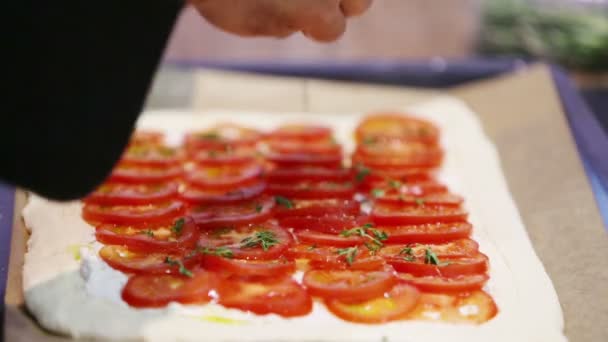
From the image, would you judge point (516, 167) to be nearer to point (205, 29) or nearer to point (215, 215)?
point (215, 215)

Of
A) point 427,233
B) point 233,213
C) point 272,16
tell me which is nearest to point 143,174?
point 233,213

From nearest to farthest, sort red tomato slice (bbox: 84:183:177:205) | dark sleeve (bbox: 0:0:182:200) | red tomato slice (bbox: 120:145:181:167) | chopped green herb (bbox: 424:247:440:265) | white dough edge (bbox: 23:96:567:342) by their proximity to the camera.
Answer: dark sleeve (bbox: 0:0:182:200), white dough edge (bbox: 23:96:567:342), chopped green herb (bbox: 424:247:440:265), red tomato slice (bbox: 84:183:177:205), red tomato slice (bbox: 120:145:181:167)

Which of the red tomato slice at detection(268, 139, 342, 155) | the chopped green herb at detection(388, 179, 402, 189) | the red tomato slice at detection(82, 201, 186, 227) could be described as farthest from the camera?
the red tomato slice at detection(268, 139, 342, 155)

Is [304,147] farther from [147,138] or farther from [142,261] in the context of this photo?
[142,261]

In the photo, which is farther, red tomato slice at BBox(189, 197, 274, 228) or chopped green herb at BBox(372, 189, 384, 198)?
chopped green herb at BBox(372, 189, 384, 198)

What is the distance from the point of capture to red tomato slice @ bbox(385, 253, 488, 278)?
204 centimetres

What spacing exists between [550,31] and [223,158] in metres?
2.55

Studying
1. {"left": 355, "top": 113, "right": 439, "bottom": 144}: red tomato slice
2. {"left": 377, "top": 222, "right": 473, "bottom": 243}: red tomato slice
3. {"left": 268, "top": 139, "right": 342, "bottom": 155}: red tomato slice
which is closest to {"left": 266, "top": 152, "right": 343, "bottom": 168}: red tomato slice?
{"left": 268, "top": 139, "right": 342, "bottom": 155}: red tomato slice

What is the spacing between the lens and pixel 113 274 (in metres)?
2.02

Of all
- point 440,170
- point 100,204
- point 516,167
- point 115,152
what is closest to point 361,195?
point 440,170

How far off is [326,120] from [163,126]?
2.22ft

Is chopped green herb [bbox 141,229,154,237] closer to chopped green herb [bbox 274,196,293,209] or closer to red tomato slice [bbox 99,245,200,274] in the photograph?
red tomato slice [bbox 99,245,200,274]

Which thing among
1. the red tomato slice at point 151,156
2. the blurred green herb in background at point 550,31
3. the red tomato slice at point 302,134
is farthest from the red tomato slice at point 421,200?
the blurred green herb in background at point 550,31

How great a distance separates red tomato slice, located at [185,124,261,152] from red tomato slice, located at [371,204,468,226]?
761 mm
